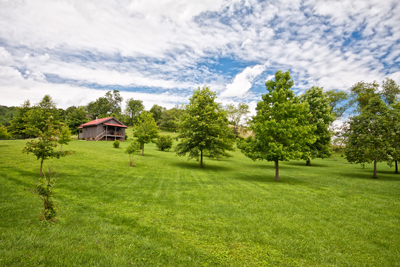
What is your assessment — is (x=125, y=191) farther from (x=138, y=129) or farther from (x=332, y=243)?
(x=138, y=129)

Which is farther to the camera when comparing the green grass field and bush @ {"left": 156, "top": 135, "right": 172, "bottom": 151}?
bush @ {"left": 156, "top": 135, "right": 172, "bottom": 151}

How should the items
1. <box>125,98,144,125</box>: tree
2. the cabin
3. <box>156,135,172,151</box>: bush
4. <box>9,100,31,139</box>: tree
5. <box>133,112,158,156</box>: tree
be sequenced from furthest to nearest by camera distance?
1. <box>125,98,144,125</box>: tree
2. the cabin
3. <box>156,135,172,151</box>: bush
4. <box>9,100,31,139</box>: tree
5. <box>133,112,158,156</box>: tree

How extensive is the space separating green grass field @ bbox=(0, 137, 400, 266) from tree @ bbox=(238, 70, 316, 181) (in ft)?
11.8

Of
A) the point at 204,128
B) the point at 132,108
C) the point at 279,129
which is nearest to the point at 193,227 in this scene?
the point at 279,129

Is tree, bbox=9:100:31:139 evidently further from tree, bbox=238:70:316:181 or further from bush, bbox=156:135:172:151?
tree, bbox=238:70:316:181

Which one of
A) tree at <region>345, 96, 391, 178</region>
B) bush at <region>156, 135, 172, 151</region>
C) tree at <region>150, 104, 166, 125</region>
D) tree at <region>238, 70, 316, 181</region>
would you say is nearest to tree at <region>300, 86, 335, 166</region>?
tree at <region>345, 96, 391, 178</region>

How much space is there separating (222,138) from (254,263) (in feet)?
51.6

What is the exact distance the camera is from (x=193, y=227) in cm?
648

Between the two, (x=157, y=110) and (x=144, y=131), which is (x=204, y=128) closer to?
(x=144, y=131)

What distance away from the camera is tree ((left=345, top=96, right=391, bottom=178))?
16.1 meters

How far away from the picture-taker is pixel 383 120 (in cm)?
1602

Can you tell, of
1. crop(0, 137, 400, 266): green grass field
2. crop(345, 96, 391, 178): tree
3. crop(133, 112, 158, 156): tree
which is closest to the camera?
crop(0, 137, 400, 266): green grass field

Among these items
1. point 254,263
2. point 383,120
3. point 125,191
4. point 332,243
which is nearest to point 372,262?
point 332,243

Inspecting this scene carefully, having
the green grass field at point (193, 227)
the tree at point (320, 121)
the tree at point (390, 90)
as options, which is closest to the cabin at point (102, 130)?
the green grass field at point (193, 227)
